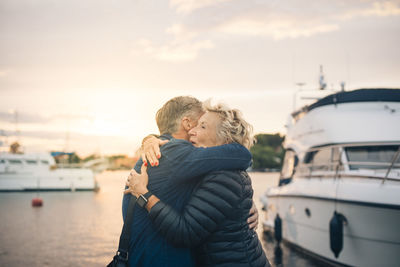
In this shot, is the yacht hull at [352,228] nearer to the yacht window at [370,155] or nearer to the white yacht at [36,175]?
the yacht window at [370,155]

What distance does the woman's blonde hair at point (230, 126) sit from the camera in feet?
8.80

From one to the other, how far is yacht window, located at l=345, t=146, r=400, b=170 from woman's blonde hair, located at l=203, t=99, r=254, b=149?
643cm

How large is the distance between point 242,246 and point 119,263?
84 centimetres

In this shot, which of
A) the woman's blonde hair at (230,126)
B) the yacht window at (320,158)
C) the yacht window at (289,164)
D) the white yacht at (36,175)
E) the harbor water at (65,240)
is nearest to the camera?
the woman's blonde hair at (230,126)

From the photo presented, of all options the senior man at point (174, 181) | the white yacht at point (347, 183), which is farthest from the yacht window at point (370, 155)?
the senior man at point (174, 181)

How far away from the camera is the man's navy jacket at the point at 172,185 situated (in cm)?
236

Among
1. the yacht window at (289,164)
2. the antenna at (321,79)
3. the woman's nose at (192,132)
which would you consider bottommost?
the yacht window at (289,164)

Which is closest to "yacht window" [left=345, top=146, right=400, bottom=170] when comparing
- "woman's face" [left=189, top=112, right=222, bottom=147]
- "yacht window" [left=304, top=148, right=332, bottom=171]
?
"yacht window" [left=304, top=148, right=332, bottom=171]

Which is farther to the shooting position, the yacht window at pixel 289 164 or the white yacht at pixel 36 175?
the white yacht at pixel 36 175

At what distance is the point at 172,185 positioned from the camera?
2416 millimetres

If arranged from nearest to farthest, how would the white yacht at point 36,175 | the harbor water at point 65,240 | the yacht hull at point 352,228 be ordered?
the yacht hull at point 352,228
the harbor water at point 65,240
the white yacht at point 36,175

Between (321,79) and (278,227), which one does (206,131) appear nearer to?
(278,227)

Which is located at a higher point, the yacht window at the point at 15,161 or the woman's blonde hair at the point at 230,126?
the woman's blonde hair at the point at 230,126

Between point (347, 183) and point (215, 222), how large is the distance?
267 inches
